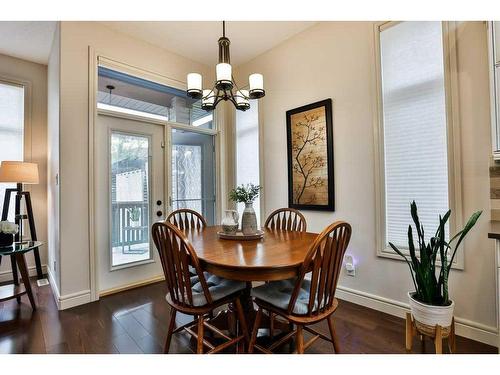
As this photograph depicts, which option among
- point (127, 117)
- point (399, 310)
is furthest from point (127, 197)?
point (399, 310)

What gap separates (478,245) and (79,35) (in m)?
3.95

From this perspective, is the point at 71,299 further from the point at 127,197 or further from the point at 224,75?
the point at 224,75

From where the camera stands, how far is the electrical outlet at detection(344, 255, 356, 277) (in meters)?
2.54

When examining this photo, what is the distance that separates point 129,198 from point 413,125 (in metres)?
3.01

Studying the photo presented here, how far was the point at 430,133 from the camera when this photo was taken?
82.4 inches

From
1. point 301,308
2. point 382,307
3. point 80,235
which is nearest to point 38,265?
point 80,235

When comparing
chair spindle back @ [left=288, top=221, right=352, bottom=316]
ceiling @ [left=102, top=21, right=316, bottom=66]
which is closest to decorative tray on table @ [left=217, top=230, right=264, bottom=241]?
chair spindle back @ [left=288, top=221, right=352, bottom=316]

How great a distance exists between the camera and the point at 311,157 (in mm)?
2861

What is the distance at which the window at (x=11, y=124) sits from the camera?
324 cm

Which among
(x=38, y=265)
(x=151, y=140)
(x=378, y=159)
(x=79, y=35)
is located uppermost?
(x=79, y=35)

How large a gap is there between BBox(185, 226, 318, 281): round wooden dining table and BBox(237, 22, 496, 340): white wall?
0.85 meters

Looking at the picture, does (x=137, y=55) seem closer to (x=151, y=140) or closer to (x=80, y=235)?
(x=151, y=140)
